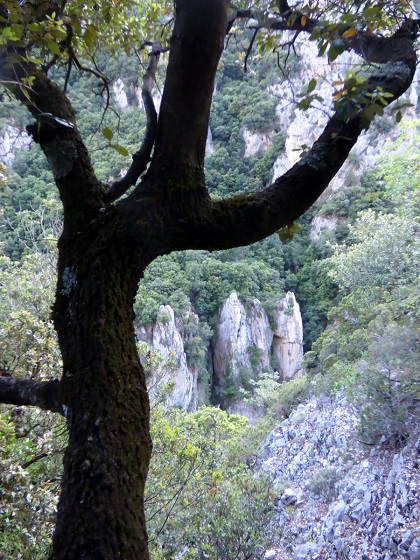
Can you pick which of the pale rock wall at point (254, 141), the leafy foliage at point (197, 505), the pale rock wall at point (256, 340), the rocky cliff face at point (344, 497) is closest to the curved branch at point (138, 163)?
the leafy foliage at point (197, 505)

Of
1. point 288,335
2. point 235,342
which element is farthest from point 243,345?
point 288,335

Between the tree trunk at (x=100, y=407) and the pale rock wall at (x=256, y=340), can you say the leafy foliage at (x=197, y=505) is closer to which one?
the tree trunk at (x=100, y=407)

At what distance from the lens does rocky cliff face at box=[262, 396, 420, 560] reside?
4.15 meters

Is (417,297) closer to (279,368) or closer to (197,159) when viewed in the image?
(197,159)

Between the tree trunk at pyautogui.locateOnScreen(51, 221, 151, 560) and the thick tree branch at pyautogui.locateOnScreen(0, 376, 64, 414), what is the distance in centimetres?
16

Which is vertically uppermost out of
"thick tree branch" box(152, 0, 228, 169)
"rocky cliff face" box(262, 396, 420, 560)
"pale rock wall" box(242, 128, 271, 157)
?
"pale rock wall" box(242, 128, 271, 157)

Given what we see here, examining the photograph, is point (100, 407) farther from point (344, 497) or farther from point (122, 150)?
point (344, 497)

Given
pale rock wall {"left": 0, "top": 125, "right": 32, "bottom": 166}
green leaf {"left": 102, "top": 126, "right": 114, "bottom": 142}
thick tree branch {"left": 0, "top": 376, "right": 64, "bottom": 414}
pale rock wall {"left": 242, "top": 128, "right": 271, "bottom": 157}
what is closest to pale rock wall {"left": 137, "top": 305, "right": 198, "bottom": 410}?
pale rock wall {"left": 0, "top": 125, "right": 32, "bottom": 166}

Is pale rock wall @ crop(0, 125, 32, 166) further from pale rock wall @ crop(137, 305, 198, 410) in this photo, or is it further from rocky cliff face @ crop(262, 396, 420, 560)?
pale rock wall @ crop(137, 305, 198, 410)

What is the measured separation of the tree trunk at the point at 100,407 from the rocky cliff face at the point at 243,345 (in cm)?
1766

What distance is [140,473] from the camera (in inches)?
37.4

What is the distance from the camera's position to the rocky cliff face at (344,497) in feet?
13.6

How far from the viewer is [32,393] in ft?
4.30

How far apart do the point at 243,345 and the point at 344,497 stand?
1753 cm
